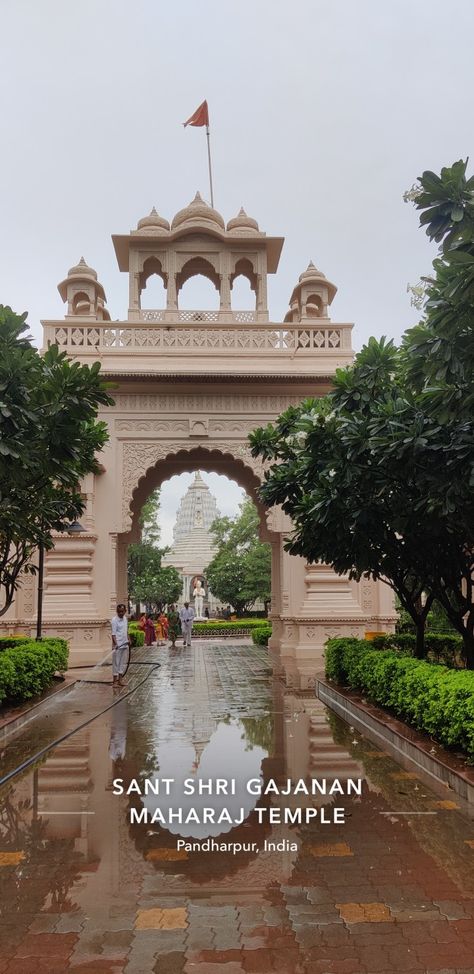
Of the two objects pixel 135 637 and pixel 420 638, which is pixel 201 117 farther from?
pixel 420 638

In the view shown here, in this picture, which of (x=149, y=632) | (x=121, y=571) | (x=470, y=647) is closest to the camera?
(x=470, y=647)

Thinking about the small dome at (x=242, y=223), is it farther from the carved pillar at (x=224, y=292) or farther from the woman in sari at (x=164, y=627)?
the woman in sari at (x=164, y=627)

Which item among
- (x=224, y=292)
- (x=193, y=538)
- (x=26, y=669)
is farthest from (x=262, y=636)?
(x=193, y=538)

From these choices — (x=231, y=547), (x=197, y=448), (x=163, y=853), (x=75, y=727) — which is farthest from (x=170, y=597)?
(x=163, y=853)

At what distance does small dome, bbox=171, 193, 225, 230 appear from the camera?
19219 mm

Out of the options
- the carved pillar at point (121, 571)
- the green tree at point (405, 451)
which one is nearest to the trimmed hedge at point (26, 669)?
the green tree at point (405, 451)

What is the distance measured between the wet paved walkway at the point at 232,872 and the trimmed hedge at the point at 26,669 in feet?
5.50

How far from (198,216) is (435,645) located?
12.4 m

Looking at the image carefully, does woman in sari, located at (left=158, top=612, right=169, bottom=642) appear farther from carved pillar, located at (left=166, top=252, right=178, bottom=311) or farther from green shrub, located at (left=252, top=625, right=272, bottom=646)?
carved pillar, located at (left=166, top=252, right=178, bottom=311)

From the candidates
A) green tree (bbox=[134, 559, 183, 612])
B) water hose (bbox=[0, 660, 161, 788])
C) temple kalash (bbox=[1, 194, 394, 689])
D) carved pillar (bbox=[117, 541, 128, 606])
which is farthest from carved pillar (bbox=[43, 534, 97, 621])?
green tree (bbox=[134, 559, 183, 612])

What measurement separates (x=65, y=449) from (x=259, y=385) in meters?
10.3

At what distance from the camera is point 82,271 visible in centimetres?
1977

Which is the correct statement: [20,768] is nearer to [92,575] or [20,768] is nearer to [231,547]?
[92,575]

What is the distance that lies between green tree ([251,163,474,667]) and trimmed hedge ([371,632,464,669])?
1862 millimetres
